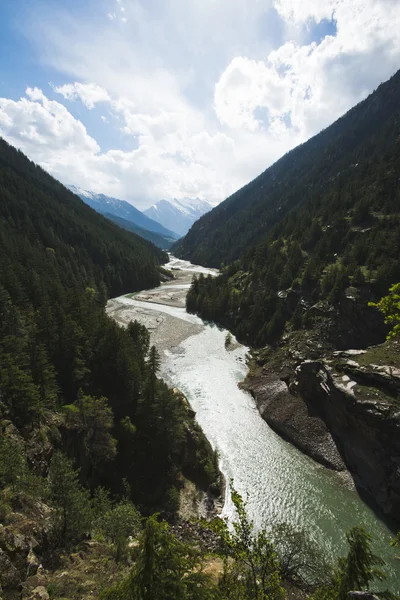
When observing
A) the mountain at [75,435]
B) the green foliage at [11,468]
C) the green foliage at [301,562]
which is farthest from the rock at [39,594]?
the green foliage at [301,562]

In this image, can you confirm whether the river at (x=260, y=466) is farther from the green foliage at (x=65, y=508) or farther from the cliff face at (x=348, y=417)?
the green foliage at (x=65, y=508)

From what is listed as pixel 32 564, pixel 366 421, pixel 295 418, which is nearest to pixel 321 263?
pixel 295 418

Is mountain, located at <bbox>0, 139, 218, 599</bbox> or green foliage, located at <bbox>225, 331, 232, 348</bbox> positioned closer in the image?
mountain, located at <bbox>0, 139, 218, 599</bbox>

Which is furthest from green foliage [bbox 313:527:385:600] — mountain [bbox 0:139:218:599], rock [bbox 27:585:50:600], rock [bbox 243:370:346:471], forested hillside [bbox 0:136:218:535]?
rock [bbox 243:370:346:471]

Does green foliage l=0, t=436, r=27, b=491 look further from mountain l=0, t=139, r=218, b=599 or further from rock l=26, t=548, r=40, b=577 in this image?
rock l=26, t=548, r=40, b=577

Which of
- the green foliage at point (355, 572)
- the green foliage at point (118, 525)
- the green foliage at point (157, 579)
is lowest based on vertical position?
the green foliage at point (118, 525)

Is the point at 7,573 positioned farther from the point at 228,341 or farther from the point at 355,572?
the point at 228,341
